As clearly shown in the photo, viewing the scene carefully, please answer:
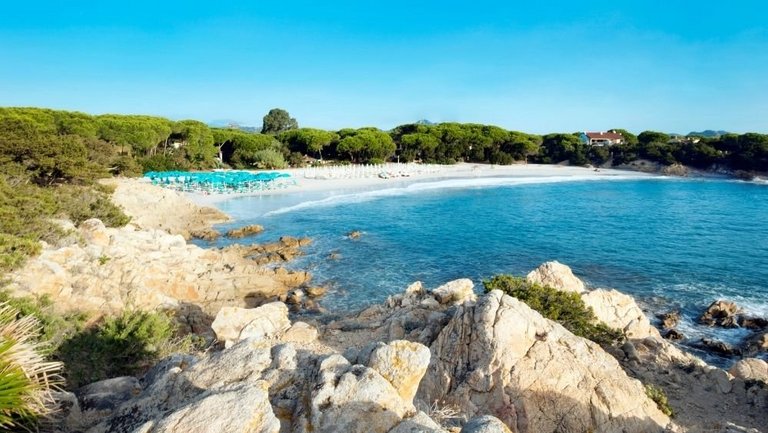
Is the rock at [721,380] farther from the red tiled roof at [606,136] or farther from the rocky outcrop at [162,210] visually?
the red tiled roof at [606,136]

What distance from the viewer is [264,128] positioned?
316ft

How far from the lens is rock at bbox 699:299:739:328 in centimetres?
1614

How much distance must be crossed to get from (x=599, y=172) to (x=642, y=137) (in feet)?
58.8

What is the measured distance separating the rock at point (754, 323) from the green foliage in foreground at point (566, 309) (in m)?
7.39

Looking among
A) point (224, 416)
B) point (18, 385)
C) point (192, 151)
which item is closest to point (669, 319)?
point (224, 416)

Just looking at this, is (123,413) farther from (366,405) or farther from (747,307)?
(747,307)

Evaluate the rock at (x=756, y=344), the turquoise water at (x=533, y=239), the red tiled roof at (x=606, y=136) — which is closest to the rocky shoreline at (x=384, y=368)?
the rock at (x=756, y=344)

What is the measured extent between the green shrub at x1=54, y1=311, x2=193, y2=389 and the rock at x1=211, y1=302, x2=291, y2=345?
0.76 meters

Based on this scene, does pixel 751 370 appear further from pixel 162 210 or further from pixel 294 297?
pixel 162 210

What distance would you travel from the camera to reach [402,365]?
496cm

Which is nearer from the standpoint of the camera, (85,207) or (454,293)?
(454,293)

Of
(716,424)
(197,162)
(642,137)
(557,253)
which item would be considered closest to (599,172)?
(642,137)

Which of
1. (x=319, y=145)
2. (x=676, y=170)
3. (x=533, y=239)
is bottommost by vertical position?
(x=533, y=239)

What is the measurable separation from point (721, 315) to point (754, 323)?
95 centimetres
